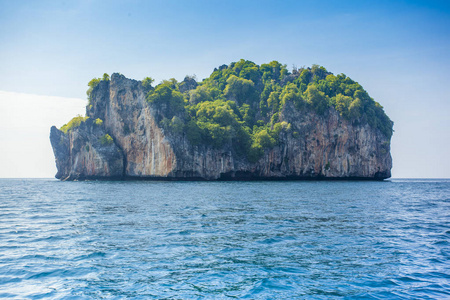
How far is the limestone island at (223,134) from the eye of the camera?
74562 mm

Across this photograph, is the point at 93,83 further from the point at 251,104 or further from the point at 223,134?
the point at 251,104

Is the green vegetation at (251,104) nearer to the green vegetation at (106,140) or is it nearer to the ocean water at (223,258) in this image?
the green vegetation at (106,140)

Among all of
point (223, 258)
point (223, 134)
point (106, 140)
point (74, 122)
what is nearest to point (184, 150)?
point (223, 134)

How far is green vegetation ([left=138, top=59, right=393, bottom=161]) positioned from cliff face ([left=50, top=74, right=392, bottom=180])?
1.86 metres

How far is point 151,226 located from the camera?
16.8 metres

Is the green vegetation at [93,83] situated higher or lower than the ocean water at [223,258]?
higher

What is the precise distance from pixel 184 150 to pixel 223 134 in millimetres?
9616

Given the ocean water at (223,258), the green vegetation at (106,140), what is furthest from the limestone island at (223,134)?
the ocean water at (223,258)

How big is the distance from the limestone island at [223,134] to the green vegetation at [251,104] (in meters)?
0.25

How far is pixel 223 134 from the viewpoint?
7631 cm

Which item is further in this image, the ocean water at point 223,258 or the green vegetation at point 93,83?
the green vegetation at point 93,83

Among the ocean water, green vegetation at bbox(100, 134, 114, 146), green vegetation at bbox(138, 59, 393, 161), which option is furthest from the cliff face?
the ocean water

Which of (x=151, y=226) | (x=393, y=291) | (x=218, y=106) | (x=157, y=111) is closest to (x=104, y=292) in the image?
(x=393, y=291)

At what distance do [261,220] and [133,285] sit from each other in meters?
10.9
